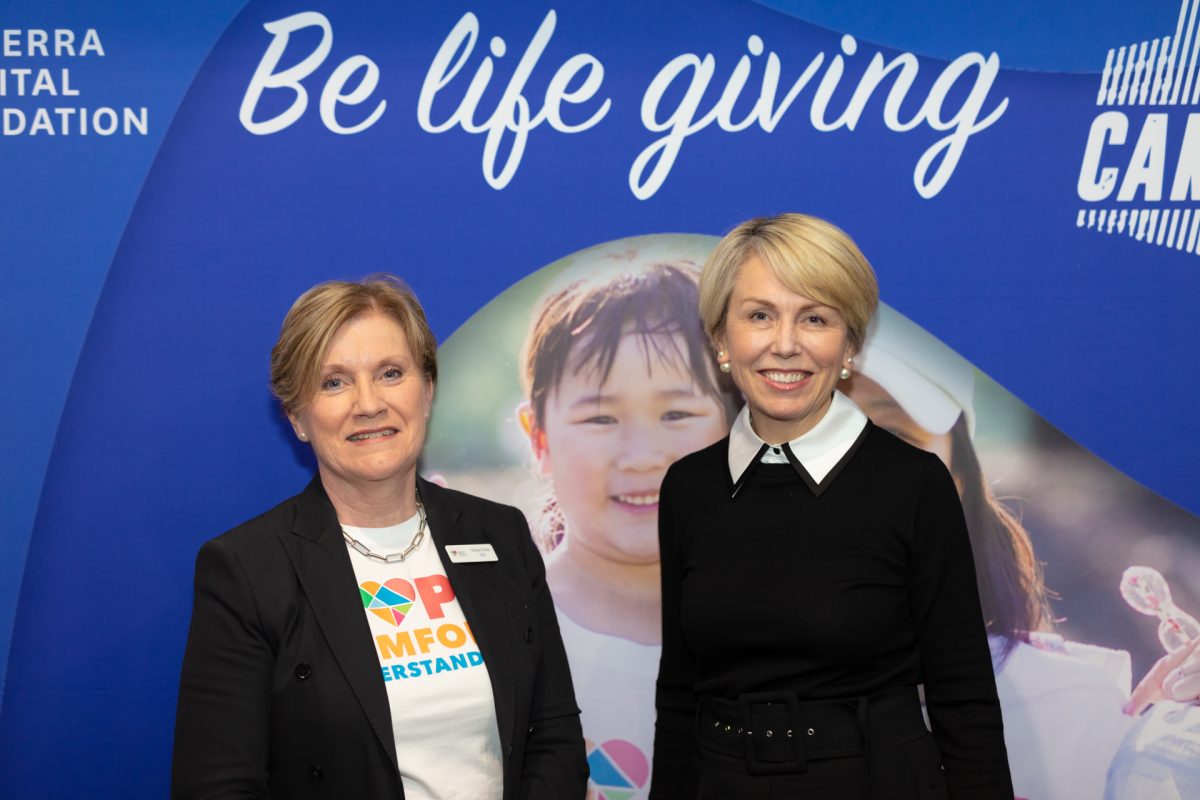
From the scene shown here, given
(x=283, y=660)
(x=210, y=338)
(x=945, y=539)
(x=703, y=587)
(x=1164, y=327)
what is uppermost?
(x=1164, y=327)

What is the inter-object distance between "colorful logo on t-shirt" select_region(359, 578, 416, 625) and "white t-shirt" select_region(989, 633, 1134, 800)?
1.40 meters

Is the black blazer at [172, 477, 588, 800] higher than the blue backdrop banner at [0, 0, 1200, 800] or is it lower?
lower

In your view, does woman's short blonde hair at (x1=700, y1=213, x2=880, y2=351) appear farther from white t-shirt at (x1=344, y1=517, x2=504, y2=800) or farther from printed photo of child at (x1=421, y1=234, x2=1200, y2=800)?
white t-shirt at (x1=344, y1=517, x2=504, y2=800)

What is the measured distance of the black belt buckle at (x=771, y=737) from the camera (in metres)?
1.73

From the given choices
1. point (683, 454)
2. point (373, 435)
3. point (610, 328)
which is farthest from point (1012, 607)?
point (373, 435)

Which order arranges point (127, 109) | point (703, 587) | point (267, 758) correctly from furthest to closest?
point (127, 109) < point (703, 587) < point (267, 758)

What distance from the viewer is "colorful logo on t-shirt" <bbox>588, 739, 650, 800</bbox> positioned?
2494 mm

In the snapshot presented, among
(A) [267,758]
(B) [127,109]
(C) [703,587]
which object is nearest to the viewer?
(A) [267,758]

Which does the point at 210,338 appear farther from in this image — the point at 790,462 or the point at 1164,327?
the point at 1164,327

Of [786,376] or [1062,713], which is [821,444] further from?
[1062,713]

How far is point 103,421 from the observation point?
242 cm

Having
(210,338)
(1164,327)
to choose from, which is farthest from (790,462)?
(210,338)

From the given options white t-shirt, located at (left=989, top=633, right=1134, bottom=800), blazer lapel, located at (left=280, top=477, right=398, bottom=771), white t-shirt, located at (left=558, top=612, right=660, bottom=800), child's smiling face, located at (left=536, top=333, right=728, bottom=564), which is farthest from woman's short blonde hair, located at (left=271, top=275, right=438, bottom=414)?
white t-shirt, located at (left=989, top=633, right=1134, bottom=800)

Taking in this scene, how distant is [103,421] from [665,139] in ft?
4.66
